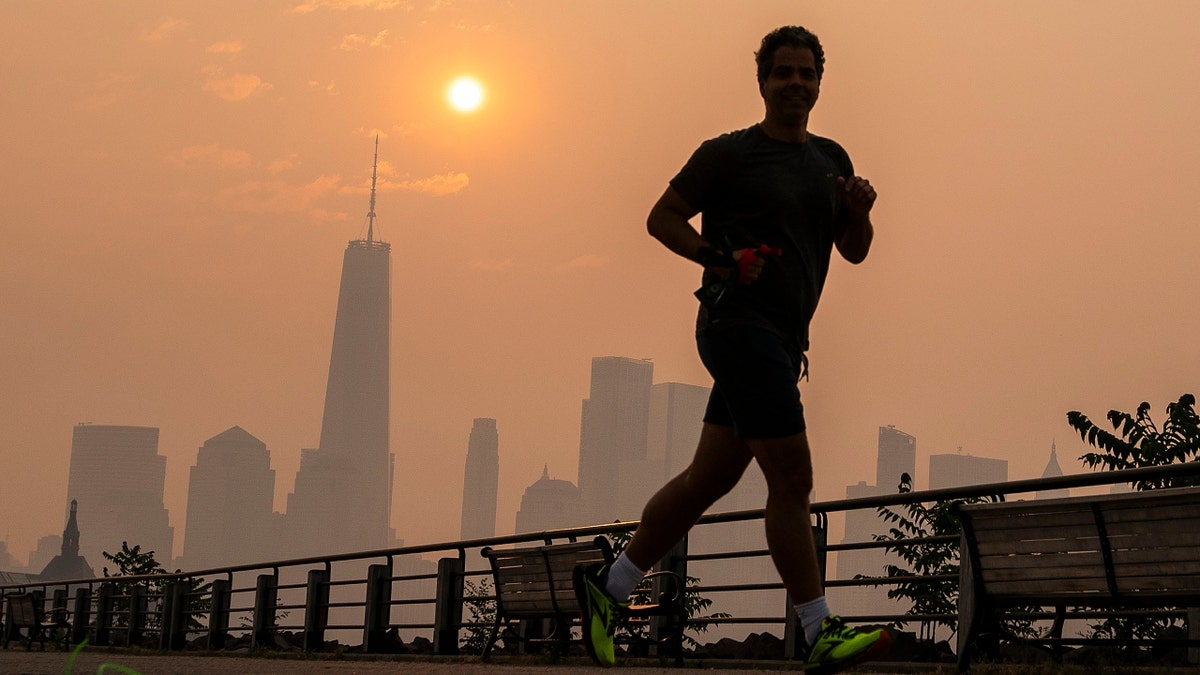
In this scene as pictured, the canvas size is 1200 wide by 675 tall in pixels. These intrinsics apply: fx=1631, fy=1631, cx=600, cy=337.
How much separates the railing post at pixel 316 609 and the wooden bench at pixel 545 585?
4.86m

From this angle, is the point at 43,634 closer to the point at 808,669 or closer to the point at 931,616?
the point at 931,616

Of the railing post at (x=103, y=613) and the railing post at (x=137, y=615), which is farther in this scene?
the railing post at (x=103, y=613)

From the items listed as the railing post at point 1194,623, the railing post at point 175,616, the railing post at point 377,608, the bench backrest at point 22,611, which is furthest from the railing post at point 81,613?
the railing post at point 1194,623

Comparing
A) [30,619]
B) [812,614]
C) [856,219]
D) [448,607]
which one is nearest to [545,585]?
[448,607]

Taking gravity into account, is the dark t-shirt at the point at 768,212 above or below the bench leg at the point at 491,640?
above

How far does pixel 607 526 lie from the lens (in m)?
9.19

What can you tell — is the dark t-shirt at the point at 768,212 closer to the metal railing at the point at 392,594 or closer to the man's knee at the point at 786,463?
the man's knee at the point at 786,463

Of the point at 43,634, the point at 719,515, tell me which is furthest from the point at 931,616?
the point at 43,634

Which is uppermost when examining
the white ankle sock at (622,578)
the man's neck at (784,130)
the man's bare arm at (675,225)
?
the man's neck at (784,130)

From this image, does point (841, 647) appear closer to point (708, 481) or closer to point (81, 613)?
point (708, 481)

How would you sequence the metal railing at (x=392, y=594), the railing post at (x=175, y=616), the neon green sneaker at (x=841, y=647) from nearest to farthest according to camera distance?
the neon green sneaker at (x=841, y=647) < the metal railing at (x=392, y=594) < the railing post at (x=175, y=616)

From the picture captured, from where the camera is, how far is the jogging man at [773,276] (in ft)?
16.0

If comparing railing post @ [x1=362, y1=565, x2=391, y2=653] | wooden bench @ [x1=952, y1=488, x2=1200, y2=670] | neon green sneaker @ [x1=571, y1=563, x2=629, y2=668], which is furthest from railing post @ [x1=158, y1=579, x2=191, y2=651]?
neon green sneaker @ [x1=571, y1=563, x2=629, y2=668]

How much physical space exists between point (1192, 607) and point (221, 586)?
13055 mm
